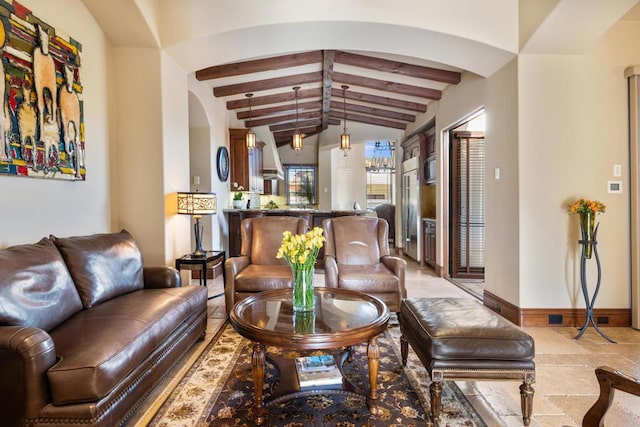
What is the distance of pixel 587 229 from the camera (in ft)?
9.60

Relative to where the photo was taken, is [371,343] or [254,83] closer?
[371,343]

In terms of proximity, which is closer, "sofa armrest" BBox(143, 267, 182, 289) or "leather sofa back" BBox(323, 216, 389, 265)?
→ "sofa armrest" BBox(143, 267, 182, 289)

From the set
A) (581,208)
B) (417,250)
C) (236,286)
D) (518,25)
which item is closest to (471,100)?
(518,25)

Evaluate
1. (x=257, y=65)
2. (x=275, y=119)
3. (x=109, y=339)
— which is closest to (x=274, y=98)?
(x=275, y=119)

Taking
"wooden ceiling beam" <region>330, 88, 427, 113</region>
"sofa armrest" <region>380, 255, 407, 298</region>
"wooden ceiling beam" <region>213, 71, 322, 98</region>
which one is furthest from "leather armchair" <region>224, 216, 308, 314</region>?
"wooden ceiling beam" <region>330, 88, 427, 113</region>

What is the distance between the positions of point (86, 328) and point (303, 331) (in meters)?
1.17

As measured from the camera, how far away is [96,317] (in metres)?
1.95

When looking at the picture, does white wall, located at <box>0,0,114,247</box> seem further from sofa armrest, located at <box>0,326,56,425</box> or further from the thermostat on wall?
the thermostat on wall

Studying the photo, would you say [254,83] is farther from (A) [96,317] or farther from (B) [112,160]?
(A) [96,317]

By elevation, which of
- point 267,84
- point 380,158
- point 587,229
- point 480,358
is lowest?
point 480,358

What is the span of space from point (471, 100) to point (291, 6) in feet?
8.04

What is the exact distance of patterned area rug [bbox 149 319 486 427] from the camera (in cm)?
179

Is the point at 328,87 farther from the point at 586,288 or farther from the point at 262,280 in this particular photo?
the point at 586,288

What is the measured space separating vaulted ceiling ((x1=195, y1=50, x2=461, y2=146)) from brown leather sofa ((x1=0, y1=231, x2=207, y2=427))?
3.10 m
